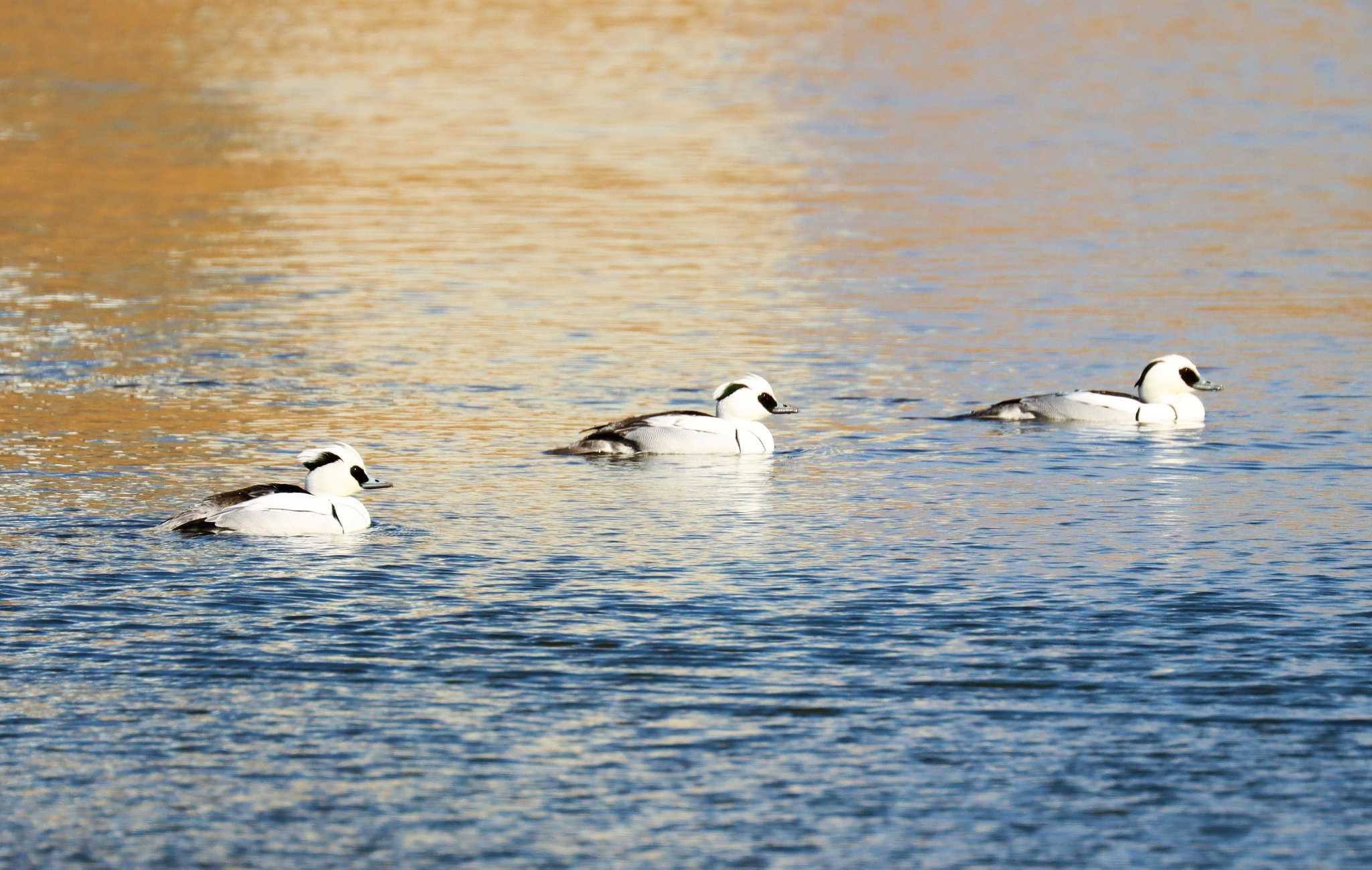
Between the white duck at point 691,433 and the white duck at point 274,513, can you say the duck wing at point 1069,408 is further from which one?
the white duck at point 274,513

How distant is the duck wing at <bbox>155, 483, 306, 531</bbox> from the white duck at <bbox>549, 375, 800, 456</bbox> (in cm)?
476

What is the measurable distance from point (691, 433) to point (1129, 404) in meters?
4.78

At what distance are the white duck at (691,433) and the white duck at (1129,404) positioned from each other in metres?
2.73

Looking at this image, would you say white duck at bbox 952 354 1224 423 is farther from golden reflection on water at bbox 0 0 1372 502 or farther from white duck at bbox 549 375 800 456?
white duck at bbox 549 375 800 456

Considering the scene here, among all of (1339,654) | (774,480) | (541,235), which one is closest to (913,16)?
(541,235)

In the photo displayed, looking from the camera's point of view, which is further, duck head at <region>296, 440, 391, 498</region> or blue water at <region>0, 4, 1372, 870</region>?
duck head at <region>296, 440, 391, 498</region>

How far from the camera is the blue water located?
38.5 ft

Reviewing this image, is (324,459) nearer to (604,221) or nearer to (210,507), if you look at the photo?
(210,507)

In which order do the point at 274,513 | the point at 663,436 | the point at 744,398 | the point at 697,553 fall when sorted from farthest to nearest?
the point at 744,398
the point at 663,436
the point at 274,513
the point at 697,553

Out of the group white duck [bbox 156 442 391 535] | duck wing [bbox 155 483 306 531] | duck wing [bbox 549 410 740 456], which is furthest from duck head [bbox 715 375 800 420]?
duck wing [bbox 155 483 306 531]

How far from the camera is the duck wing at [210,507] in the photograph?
17938mm

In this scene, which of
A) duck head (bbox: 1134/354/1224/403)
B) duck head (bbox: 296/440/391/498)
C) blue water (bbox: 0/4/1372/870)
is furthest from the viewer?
duck head (bbox: 1134/354/1224/403)

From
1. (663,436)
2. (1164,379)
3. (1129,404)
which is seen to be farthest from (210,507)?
(1164,379)

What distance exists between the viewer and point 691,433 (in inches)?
885
